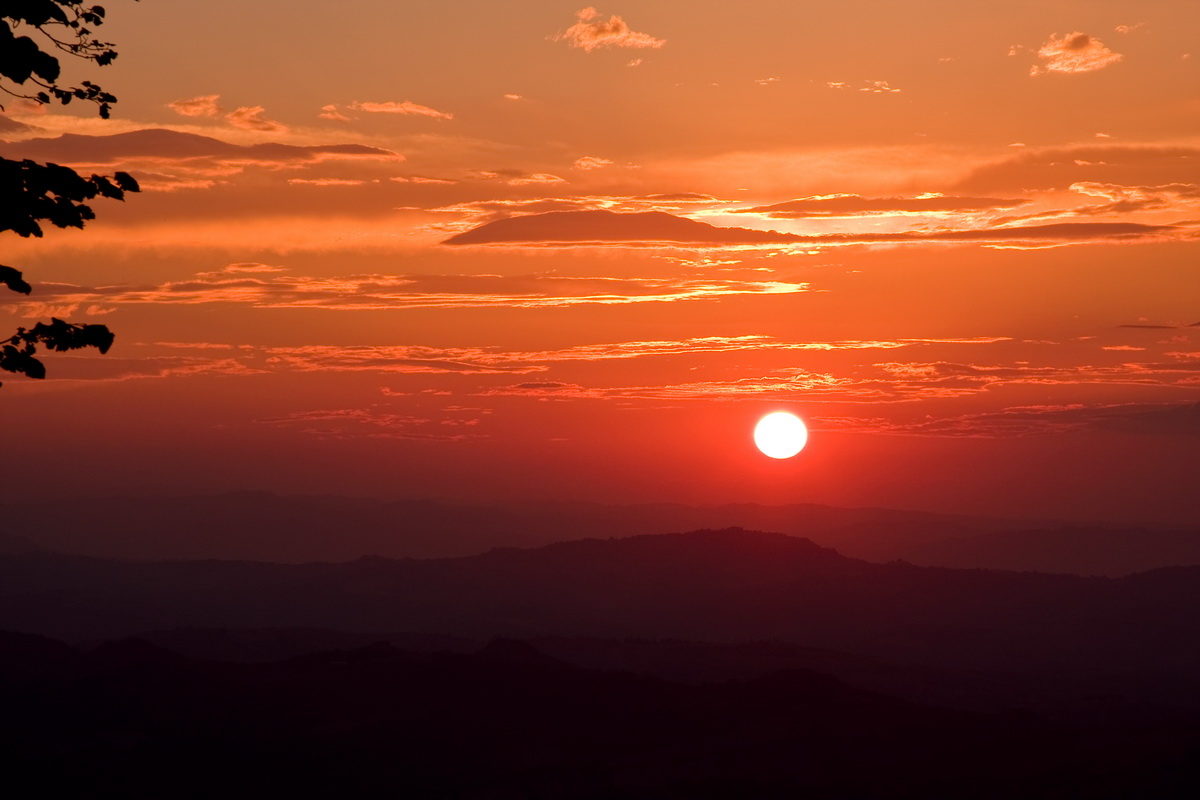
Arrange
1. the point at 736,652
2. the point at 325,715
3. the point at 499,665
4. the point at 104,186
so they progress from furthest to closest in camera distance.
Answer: the point at 736,652 → the point at 499,665 → the point at 325,715 → the point at 104,186

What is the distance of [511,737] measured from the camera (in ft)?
372

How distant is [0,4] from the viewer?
67.6 ft

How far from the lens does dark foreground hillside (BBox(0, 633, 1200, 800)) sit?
9962 centimetres

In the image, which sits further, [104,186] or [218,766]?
[218,766]

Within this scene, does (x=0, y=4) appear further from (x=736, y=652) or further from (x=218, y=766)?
(x=736, y=652)

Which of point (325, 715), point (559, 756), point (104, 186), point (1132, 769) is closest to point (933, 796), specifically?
point (1132, 769)

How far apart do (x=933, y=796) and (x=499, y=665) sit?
50.5 m

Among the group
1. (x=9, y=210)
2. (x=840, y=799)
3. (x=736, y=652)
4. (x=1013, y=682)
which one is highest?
(x=1013, y=682)

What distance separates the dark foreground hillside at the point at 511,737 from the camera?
9962 cm

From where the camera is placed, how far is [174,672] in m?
133

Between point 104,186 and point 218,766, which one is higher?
point 218,766

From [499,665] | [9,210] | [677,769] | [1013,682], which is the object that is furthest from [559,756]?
[1013,682]

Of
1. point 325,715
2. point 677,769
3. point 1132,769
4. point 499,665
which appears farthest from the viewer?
point 499,665

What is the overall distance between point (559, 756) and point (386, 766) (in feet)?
48.7
